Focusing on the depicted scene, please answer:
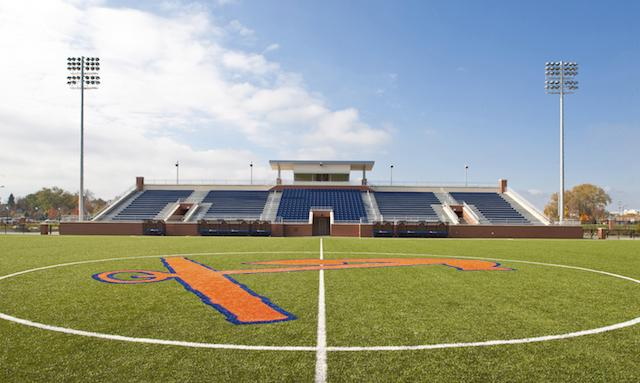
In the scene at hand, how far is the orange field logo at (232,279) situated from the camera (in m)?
6.70

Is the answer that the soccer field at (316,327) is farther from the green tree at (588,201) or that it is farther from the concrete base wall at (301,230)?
the green tree at (588,201)

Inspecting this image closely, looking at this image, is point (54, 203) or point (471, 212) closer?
point (471, 212)

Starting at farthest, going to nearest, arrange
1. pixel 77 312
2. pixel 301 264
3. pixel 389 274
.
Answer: pixel 301 264
pixel 389 274
pixel 77 312

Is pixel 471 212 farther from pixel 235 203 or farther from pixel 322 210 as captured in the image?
pixel 235 203

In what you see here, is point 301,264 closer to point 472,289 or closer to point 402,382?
point 472,289

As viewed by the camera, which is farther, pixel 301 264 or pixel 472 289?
pixel 301 264

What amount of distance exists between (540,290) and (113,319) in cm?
858

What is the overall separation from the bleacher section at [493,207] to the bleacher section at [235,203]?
2545 centimetres

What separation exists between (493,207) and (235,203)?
31634 mm

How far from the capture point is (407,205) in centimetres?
4881

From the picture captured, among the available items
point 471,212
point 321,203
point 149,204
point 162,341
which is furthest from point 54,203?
point 162,341

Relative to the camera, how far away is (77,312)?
660 centimetres

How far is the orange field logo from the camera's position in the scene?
22.0 feet

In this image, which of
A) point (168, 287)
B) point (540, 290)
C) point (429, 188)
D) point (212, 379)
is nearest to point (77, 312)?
point (168, 287)
